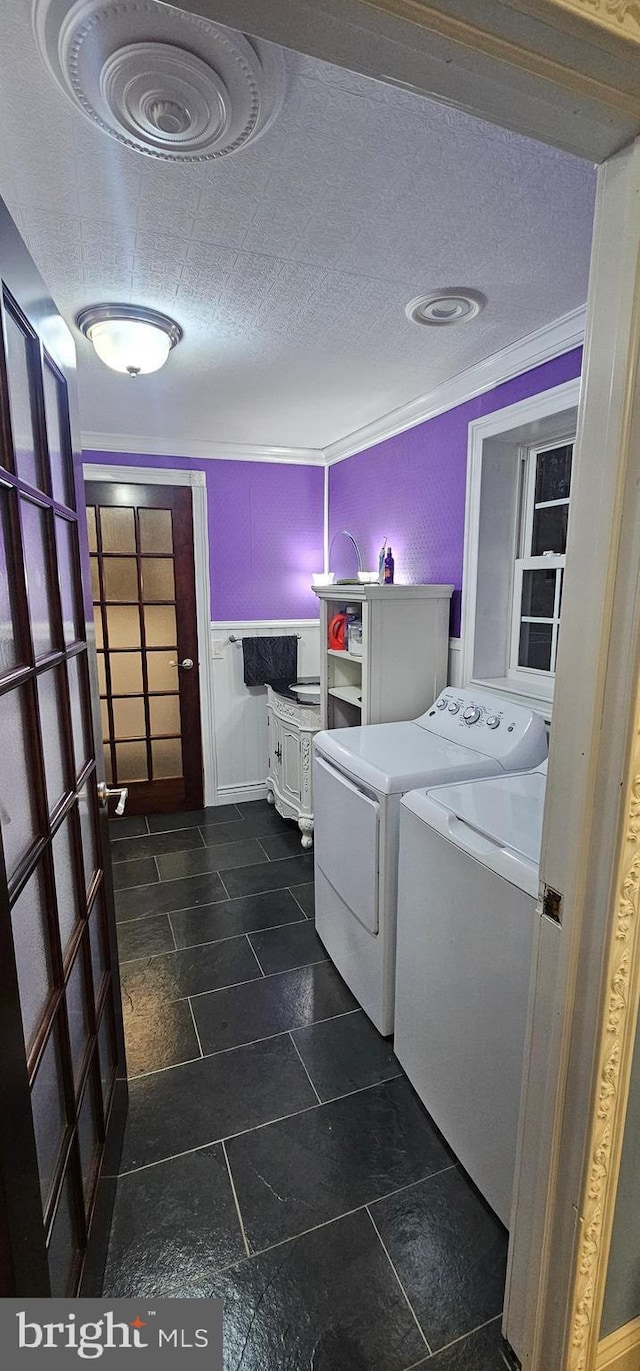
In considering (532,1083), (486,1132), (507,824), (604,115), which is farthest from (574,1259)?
(604,115)

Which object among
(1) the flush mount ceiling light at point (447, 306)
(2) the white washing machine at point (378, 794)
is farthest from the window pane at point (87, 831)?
(1) the flush mount ceiling light at point (447, 306)

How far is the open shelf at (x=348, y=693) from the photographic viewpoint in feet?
9.16

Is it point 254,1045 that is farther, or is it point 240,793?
point 240,793

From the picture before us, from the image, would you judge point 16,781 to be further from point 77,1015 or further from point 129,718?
point 129,718

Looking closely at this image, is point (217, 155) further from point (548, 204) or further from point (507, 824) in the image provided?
point (507, 824)

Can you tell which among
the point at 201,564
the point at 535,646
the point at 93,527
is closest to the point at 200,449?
the point at 201,564

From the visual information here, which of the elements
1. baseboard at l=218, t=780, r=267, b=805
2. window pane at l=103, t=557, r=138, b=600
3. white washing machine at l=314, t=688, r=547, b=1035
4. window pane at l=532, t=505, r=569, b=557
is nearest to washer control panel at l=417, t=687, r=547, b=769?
white washing machine at l=314, t=688, r=547, b=1035

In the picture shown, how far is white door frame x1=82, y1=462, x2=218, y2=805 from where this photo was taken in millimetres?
3420

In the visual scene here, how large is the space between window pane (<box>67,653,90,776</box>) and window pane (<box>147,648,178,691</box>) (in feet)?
7.76

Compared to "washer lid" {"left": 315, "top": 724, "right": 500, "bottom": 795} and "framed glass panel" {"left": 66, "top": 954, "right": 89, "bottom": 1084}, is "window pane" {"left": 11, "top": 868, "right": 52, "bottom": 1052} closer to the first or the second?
"framed glass panel" {"left": 66, "top": 954, "right": 89, "bottom": 1084}

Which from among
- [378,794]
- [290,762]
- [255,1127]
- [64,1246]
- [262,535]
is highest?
[262,535]

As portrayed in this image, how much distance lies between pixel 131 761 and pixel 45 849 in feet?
9.42

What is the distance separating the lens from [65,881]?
1.15m

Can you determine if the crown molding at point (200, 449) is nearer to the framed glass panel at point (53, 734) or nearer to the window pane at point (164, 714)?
the window pane at point (164, 714)
